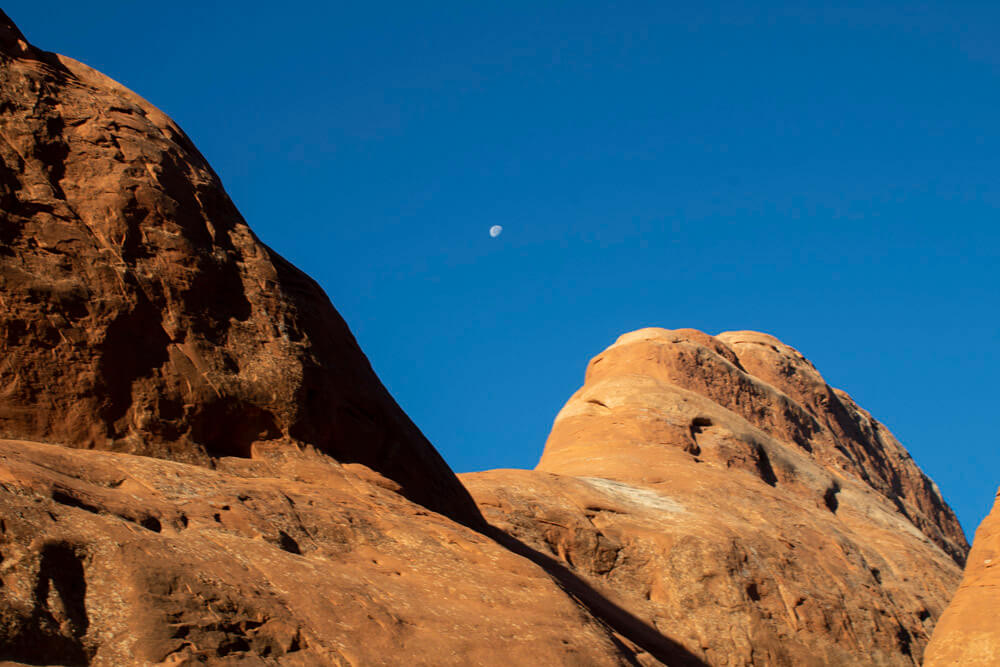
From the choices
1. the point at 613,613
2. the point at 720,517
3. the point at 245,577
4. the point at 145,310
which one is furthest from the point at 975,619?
the point at 145,310

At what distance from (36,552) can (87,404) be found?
3.54 meters

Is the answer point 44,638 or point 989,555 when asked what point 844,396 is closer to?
point 989,555

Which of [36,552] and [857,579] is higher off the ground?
[857,579]

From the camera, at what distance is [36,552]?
740 centimetres

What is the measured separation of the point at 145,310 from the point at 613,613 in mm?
8291

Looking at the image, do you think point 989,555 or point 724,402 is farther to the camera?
point 724,402

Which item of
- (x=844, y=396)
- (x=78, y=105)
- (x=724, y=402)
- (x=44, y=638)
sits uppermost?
(x=844, y=396)

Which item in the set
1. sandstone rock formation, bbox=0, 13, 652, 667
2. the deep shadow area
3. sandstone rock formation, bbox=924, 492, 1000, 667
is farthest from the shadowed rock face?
sandstone rock formation, bbox=924, 492, 1000, 667

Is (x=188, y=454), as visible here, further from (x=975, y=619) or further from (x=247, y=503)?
(x=975, y=619)

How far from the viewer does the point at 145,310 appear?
1166 cm

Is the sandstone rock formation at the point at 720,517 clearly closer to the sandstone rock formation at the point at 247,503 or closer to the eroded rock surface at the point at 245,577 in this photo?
the sandstone rock formation at the point at 247,503

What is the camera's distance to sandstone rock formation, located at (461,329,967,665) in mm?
17859

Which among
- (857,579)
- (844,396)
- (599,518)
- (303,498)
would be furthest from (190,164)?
(844,396)

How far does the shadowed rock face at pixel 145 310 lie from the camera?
35.3ft
